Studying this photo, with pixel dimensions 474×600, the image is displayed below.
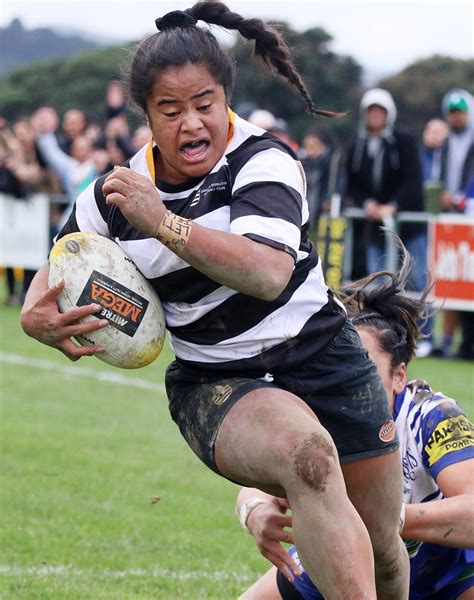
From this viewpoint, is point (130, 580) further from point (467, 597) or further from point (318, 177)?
point (318, 177)

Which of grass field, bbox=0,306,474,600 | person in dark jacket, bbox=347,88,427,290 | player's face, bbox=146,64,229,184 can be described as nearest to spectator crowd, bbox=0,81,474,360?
person in dark jacket, bbox=347,88,427,290

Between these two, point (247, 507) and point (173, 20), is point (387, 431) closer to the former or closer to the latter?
point (247, 507)

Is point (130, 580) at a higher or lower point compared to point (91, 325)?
lower

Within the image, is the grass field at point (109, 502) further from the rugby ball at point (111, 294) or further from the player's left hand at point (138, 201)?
the player's left hand at point (138, 201)

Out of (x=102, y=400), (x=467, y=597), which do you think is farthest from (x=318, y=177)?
(x=467, y=597)

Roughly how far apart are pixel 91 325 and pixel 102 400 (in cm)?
578

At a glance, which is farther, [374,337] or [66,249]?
[374,337]

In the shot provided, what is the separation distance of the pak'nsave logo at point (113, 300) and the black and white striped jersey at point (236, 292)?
103 millimetres

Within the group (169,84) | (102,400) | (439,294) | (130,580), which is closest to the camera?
(169,84)

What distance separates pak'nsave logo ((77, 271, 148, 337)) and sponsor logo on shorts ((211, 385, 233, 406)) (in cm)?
34

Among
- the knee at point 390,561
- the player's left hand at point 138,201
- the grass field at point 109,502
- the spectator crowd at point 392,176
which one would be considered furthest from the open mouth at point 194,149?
the spectator crowd at point 392,176

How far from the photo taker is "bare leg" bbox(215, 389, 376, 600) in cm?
337

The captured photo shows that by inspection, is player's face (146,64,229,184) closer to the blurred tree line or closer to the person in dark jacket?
the person in dark jacket

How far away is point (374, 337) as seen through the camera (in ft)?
14.1
